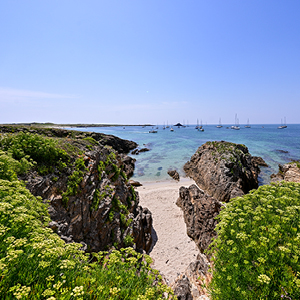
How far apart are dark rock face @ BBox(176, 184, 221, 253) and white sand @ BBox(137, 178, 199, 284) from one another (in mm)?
630

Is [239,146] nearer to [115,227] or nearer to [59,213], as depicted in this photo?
[115,227]

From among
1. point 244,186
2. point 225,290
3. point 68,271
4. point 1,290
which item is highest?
point 1,290

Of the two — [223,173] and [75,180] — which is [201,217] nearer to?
[75,180]

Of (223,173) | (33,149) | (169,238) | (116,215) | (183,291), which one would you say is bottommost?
(169,238)

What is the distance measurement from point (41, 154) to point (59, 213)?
3.43m

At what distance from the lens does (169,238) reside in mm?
12711

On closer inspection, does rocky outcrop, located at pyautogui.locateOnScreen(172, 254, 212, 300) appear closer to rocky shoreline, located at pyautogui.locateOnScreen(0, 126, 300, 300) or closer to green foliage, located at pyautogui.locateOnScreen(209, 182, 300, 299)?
rocky shoreline, located at pyautogui.locateOnScreen(0, 126, 300, 300)

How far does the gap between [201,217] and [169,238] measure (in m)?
3.24

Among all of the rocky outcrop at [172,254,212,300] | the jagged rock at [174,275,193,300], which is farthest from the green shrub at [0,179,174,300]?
the rocky outcrop at [172,254,212,300]

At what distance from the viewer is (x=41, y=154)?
27.9 ft

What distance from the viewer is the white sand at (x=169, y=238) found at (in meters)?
10.0

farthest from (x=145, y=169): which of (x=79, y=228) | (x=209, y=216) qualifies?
(x=79, y=228)

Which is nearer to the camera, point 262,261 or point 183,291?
point 262,261

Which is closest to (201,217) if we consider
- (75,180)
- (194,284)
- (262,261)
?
(194,284)
